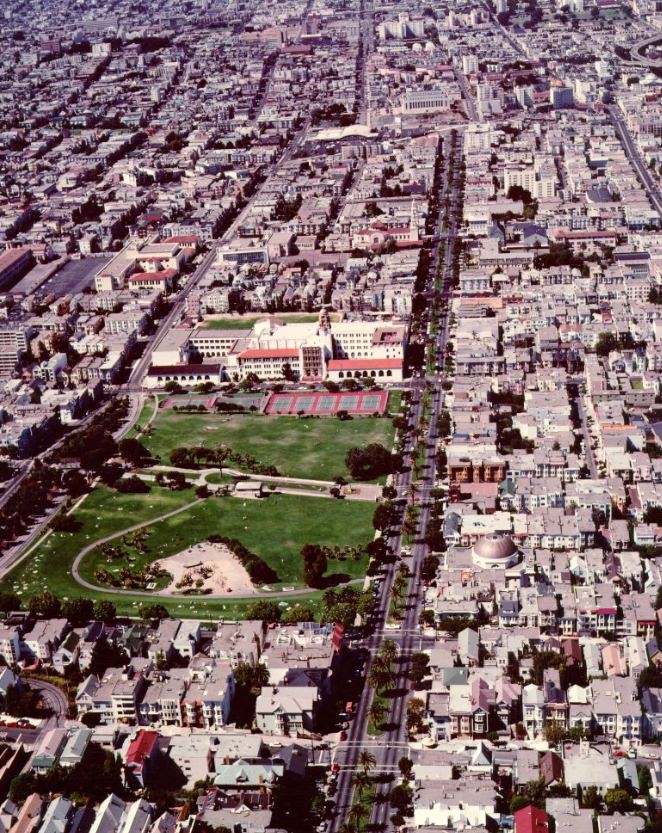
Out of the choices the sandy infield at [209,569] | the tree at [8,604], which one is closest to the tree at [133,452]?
the sandy infield at [209,569]

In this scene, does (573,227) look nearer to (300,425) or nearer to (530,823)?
(300,425)

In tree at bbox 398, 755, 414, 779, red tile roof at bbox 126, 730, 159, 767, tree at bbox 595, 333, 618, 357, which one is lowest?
tree at bbox 595, 333, 618, 357

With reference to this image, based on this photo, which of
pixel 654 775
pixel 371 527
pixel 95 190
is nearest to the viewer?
pixel 654 775

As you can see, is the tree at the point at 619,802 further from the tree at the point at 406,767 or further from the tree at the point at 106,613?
the tree at the point at 106,613

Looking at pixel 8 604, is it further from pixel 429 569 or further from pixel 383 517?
pixel 429 569

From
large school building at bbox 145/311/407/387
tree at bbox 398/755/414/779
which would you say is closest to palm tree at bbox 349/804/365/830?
tree at bbox 398/755/414/779

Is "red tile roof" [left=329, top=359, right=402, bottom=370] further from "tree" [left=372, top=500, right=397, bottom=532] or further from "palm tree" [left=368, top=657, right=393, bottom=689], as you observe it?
"palm tree" [left=368, top=657, right=393, bottom=689]

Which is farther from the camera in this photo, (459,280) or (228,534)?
(459,280)

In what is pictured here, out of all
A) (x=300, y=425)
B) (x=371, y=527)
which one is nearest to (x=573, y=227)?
(x=300, y=425)
